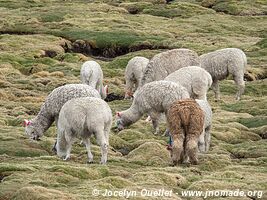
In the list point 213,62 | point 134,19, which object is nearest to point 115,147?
point 213,62

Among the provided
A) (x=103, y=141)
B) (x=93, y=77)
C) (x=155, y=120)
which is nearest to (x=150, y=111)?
(x=155, y=120)

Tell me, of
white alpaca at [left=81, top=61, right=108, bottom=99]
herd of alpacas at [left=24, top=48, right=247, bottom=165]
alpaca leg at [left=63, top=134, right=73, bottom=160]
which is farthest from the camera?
white alpaca at [left=81, top=61, right=108, bottom=99]

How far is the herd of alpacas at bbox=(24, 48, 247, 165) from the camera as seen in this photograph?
2263cm

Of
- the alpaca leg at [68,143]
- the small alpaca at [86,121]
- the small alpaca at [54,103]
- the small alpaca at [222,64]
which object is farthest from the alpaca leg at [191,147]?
the small alpaca at [222,64]

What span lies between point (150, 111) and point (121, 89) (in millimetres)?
21615

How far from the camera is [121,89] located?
49438 mm

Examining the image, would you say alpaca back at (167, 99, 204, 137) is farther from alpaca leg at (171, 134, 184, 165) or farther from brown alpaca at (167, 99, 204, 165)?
alpaca leg at (171, 134, 184, 165)

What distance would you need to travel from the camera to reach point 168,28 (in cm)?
9506

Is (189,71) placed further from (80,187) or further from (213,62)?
(80,187)

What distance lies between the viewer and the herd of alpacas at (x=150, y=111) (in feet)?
74.3

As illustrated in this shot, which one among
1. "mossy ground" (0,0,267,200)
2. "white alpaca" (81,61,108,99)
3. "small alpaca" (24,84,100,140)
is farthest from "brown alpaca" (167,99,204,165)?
"white alpaca" (81,61,108,99)

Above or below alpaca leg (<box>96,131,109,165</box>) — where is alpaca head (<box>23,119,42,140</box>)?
below

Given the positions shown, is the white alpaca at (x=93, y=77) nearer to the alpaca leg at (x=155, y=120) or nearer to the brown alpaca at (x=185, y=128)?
the alpaca leg at (x=155, y=120)
